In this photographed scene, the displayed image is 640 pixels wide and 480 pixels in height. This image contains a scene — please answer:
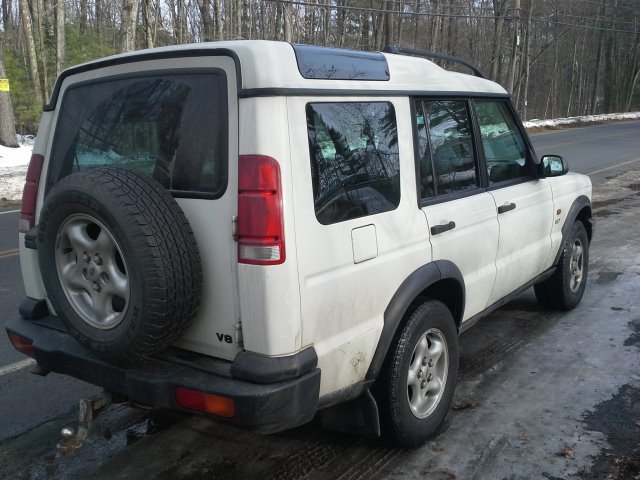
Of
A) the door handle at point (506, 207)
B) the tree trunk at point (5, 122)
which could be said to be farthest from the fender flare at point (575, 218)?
the tree trunk at point (5, 122)

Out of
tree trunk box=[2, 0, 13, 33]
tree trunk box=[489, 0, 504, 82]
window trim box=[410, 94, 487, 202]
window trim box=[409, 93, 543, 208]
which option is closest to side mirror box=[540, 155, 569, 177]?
window trim box=[409, 93, 543, 208]

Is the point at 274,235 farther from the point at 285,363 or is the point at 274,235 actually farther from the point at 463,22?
the point at 463,22

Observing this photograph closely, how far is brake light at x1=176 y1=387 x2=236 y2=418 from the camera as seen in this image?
2471 millimetres

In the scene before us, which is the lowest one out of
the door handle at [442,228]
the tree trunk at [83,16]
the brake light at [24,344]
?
the brake light at [24,344]

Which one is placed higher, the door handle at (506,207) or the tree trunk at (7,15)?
the tree trunk at (7,15)

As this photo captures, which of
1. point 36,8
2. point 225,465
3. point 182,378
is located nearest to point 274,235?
point 182,378

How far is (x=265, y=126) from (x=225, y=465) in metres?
1.79

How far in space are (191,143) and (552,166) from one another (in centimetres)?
301

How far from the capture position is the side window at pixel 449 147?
3484 millimetres

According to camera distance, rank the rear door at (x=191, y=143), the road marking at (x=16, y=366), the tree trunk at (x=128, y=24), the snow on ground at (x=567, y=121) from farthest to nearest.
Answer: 1. the snow on ground at (x=567, y=121)
2. the tree trunk at (x=128, y=24)
3. the road marking at (x=16, y=366)
4. the rear door at (x=191, y=143)

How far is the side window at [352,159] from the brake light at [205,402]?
0.83m

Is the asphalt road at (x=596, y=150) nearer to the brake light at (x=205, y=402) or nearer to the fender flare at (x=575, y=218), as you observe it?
the fender flare at (x=575, y=218)

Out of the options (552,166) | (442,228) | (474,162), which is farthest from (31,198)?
(552,166)

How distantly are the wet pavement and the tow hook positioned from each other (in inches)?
17.9
